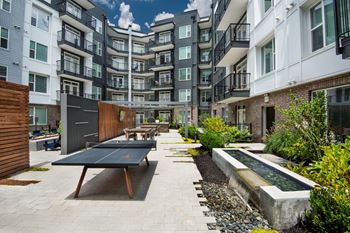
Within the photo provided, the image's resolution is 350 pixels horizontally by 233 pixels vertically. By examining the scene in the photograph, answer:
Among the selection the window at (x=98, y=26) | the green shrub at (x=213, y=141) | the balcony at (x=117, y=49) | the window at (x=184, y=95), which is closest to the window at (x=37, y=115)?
the window at (x=98, y=26)

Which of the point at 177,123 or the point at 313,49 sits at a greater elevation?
the point at 313,49

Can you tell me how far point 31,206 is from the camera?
4496mm

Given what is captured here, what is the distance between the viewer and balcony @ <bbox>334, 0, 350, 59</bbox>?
5.95 meters

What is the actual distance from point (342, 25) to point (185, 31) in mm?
31191

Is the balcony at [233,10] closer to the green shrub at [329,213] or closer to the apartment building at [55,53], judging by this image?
the green shrub at [329,213]

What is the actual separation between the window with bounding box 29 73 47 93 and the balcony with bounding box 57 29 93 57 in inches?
166

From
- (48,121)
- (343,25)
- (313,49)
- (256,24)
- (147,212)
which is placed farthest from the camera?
(48,121)

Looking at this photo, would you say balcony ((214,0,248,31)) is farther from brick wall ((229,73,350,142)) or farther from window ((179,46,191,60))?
window ((179,46,191,60))

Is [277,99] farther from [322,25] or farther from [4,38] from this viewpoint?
[4,38]

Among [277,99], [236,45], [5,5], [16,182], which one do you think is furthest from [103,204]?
[5,5]

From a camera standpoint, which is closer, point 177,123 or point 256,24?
point 256,24

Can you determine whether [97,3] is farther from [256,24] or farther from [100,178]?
[100,178]

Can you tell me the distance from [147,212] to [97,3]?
3411 cm

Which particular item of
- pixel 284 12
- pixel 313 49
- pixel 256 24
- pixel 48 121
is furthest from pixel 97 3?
pixel 313 49
